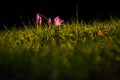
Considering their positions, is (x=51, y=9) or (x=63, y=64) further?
(x=51, y=9)

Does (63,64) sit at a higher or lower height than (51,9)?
lower

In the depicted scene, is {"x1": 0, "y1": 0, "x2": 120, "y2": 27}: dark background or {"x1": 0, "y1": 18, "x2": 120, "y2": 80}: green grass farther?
{"x1": 0, "y1": 0, "x2": 120, "y2": 27}: dark background

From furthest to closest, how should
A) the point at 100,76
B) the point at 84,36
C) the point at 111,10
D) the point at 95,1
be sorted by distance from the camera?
1. the point at 95,1
2. the point at 111,10
3. the point at 84,36
4. the point at 100,76

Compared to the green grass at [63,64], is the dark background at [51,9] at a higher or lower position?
higher

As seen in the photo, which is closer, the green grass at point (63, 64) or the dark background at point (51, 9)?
the green grass at point (63, 64)

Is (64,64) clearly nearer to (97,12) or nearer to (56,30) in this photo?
(56,30)

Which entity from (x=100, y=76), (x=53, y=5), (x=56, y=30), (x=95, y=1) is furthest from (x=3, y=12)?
(x=100, y=76)

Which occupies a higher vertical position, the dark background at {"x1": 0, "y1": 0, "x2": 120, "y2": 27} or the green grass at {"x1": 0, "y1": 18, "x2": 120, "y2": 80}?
the dark background at {"x1": 0, "y1": 0, "x2": 120, "y2": 27}

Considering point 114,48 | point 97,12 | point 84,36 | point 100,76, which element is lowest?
point 100,76
